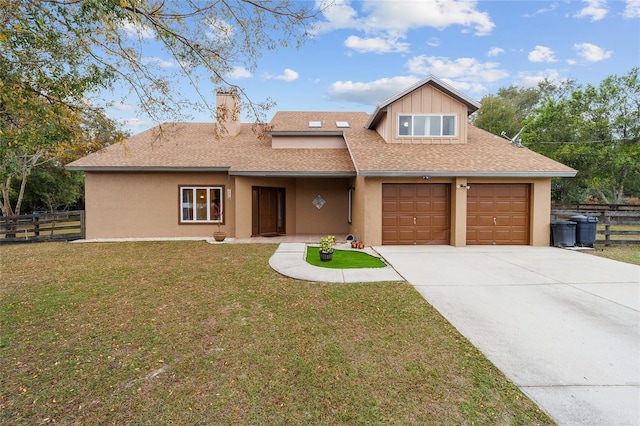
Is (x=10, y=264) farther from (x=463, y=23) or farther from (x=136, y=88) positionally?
(x=463, y=23)

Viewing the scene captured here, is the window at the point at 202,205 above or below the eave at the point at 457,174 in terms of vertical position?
below

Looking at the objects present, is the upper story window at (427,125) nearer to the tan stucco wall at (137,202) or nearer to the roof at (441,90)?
the roof at (441,90)

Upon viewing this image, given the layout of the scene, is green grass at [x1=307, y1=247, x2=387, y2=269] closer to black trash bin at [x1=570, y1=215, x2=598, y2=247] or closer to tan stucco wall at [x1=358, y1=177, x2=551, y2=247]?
tan stucco wall at [x1=358, y1=177, x2=551, y2=247]

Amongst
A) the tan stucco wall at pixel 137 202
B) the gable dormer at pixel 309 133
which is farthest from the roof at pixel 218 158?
the tan stucco wall at pixel 137 202

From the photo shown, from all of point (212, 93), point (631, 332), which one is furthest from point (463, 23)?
point (631, 332)

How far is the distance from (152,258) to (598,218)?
1555 cm

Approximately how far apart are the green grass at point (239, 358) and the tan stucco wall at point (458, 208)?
4.85m

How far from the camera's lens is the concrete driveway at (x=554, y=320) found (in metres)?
3.04

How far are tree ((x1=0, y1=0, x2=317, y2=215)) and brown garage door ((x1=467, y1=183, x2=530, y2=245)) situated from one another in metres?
8.90

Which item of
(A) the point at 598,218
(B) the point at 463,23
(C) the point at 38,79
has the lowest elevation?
(A) the point at 598,218

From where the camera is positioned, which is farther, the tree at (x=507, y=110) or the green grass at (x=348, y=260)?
the tree at (x=507, y=110)

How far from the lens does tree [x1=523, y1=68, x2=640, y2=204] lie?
21656 millimetres

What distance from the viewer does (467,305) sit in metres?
5.41

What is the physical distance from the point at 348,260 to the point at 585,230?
28.8ft
